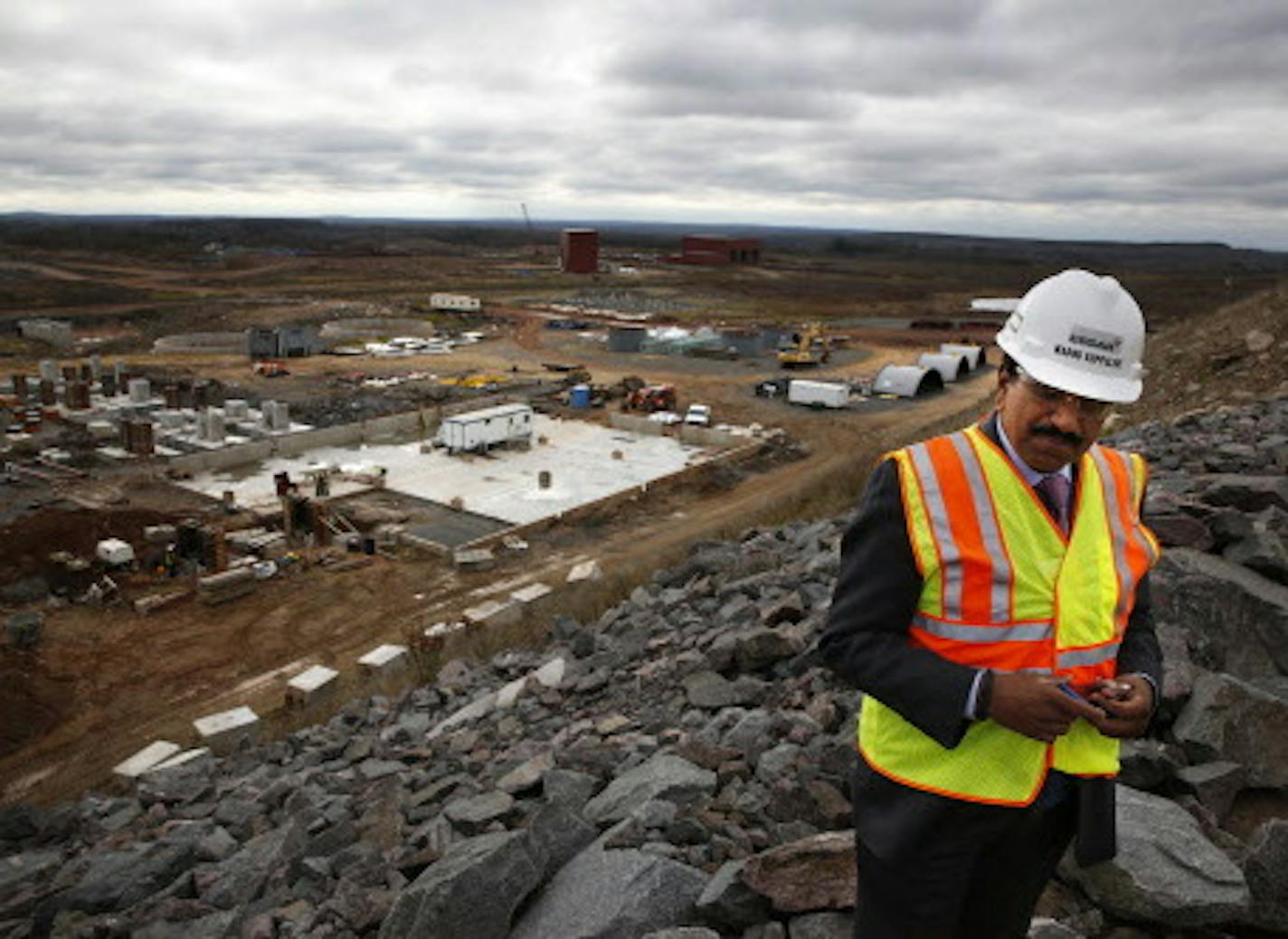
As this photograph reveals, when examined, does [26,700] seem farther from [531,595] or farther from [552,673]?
[552,673]

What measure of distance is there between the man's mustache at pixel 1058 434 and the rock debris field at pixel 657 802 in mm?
1992

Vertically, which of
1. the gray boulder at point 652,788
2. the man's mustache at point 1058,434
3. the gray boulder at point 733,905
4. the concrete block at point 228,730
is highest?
the man's mustache at point 1058,434

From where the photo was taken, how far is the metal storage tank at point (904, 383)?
36.2 m

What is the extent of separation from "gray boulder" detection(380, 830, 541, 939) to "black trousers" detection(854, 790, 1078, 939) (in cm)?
192

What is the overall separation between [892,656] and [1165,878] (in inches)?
83.8

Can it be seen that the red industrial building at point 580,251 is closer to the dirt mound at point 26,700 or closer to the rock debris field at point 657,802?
the dirt mound at point 26,700

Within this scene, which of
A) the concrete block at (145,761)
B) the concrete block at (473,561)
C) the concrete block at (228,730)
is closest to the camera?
the concrete block at (145,761)

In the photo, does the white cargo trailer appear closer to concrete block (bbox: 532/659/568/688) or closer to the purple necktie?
concrete block (bbox: 532/659/568/688)

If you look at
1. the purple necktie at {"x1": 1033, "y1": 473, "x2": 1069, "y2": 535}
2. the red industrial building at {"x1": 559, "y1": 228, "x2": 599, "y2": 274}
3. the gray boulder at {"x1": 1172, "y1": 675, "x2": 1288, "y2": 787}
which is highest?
the red industrial building at {"x1": 559, "y1": 228, "x2": 599, "y2": 274}

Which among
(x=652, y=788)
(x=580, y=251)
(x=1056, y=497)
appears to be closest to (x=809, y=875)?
(x=652, y=788)

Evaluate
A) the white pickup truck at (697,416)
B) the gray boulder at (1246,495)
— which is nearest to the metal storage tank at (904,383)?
the white pickup truck at (697,416)

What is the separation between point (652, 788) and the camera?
4.64 metres

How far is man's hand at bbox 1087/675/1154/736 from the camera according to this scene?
2.17 metres

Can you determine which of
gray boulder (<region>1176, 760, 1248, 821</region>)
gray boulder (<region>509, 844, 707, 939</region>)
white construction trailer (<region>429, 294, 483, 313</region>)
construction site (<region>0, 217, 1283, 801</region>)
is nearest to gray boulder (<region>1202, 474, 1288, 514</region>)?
construction site (<region>0, 217, 1283, 801</region>)
